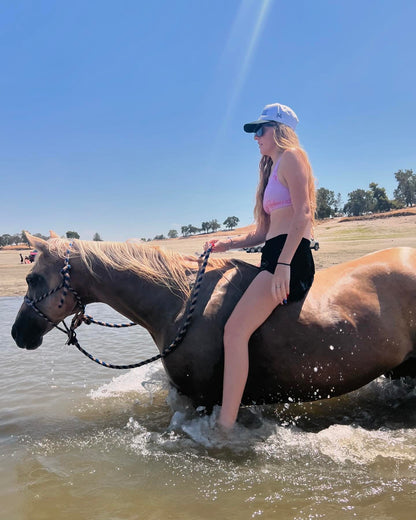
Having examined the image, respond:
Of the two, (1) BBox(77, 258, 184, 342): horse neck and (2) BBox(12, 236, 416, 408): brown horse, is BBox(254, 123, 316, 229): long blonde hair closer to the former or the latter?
(2) BBox(12, 236, 416, 408): brown horse

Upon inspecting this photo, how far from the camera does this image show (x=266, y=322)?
258 centimetres

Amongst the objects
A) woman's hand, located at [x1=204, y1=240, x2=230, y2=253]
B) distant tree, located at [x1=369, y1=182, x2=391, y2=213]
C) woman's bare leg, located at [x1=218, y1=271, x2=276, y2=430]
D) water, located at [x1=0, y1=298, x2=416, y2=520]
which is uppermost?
distant tree, located at [x1=369, y1=182, x2=391, y2=213]

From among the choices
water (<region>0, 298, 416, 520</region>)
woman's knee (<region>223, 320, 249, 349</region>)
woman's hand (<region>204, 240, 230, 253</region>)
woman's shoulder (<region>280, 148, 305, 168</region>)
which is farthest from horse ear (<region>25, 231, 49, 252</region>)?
woman's shoulder (<region>280, 148, 305, 168</region>)

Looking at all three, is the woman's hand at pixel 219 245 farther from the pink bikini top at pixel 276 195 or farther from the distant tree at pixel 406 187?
the distant tree at pixel 406 187

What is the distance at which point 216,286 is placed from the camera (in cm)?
278

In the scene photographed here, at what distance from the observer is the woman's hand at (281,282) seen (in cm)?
238

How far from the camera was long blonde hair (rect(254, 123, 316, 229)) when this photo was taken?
2.55 metres

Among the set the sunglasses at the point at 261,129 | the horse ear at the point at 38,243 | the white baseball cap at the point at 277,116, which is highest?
the white baseball cap at the point at 277,116

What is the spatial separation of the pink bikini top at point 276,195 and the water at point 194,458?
1585 millimetres

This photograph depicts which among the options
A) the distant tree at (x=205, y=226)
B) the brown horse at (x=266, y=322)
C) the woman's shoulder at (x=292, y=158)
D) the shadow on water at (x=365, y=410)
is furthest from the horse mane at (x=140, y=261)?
the distant tree at (x=205, y=226)

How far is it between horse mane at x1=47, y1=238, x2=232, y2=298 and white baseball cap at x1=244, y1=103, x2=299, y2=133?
3.42ft

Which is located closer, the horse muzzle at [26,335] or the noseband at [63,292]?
the noseband at [63,292]

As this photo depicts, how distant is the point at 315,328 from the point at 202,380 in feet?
2.83

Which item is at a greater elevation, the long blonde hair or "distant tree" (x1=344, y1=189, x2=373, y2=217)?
"distant tree" (x1=344, y1=189, x2=373, y2=217)
